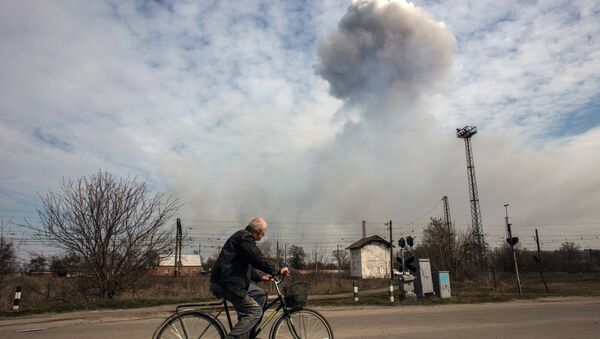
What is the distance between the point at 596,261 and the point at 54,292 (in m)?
82.4

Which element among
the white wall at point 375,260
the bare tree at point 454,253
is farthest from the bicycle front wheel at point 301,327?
the white wall at point 375,260

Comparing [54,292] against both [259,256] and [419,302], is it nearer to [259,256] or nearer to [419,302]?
[419,302]

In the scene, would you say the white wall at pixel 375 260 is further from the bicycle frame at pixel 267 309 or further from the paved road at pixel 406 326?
the bicycle frame at pixel 267 309

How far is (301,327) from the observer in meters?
5.44

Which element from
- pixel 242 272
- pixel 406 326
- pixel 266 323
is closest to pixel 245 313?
pixel 266 323

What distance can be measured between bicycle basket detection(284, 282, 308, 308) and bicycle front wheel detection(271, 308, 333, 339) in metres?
0.15

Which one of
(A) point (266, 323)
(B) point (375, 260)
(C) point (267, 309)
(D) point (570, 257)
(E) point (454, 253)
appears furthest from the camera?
(D) point (570, 257)

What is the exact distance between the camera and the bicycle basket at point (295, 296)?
17.4 ft

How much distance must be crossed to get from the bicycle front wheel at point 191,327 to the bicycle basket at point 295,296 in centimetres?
85

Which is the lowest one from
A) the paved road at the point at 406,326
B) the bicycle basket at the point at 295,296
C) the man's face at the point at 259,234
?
the paved road at the point at 406,326

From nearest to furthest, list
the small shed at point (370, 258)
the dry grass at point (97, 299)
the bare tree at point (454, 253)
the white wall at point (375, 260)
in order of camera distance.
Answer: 1. the dry grass at point (97, 299)
2. the bare tree at point (454, 253)
3. the white wall at point (375, 260)
4. the small shed at point (370, 258)

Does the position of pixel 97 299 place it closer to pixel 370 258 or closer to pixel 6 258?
pixel 6 258

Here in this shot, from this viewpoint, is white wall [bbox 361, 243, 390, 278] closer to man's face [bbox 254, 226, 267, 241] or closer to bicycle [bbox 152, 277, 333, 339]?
bicycle [bbox 152, 277, 333, 339]

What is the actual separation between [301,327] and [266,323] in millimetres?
433
